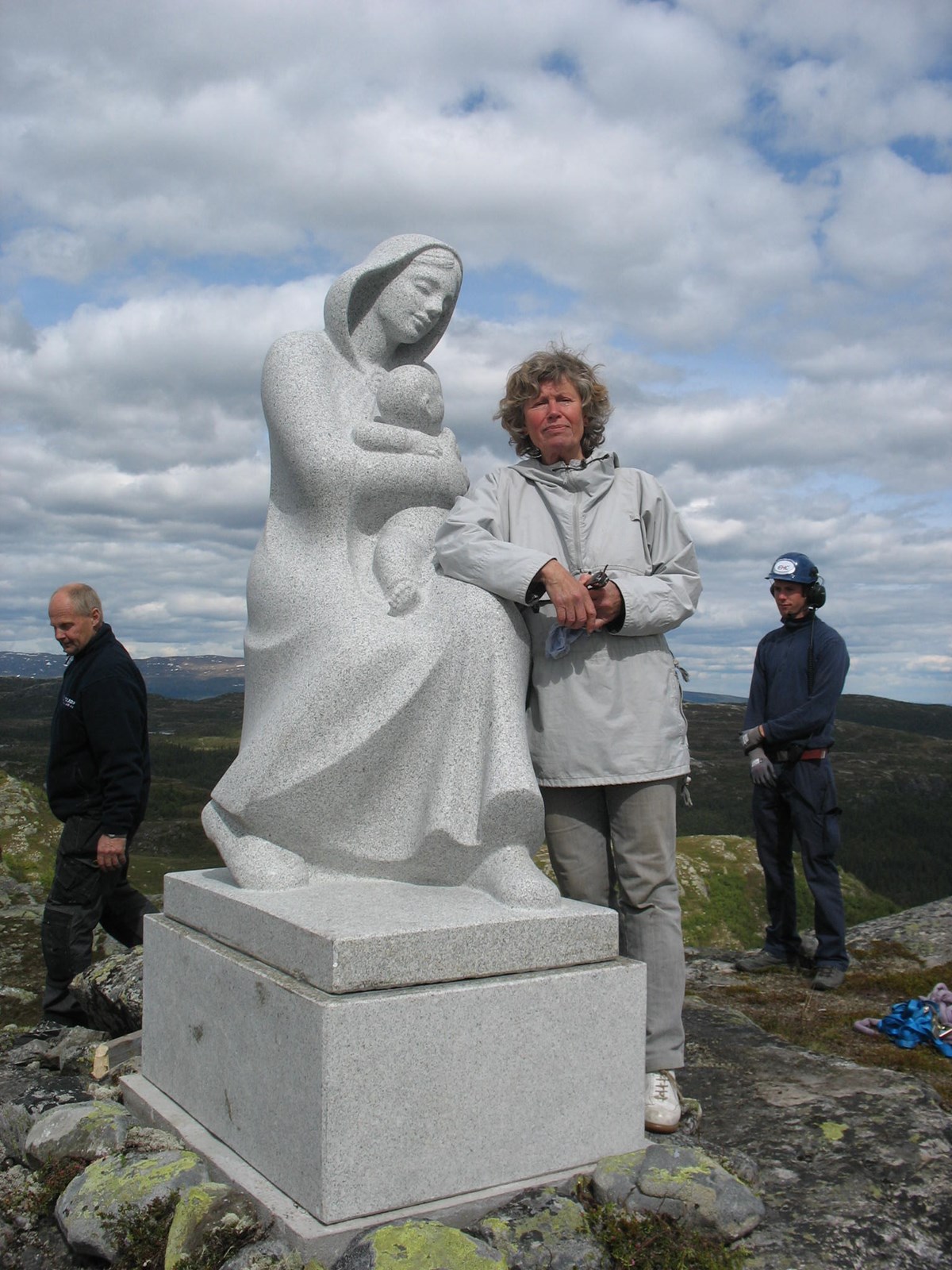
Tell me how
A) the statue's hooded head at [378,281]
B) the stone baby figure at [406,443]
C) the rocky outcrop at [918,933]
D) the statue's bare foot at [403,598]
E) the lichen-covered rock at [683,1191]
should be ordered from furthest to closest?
the rocky outcrop at [918,933]
the statue's hooded head at [378,281]
the stone baby figure at [406,443]
the statue's bare foot at [403,598]
the lichen-covered rock at [683,1191]

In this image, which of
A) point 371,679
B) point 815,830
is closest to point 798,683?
point 815,830

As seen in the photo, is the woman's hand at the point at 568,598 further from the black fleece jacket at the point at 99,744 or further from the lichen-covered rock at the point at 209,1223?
the black fleece jacket at the point at 99,744

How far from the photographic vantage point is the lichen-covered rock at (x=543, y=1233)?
2.72 metres

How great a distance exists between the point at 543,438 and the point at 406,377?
31.2 inches

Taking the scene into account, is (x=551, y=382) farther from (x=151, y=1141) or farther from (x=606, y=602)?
(x=151, y=1141)

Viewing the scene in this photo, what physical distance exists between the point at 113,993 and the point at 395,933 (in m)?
2.81

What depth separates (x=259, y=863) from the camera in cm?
376

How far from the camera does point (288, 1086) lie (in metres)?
3.00

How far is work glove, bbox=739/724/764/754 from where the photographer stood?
6523mm

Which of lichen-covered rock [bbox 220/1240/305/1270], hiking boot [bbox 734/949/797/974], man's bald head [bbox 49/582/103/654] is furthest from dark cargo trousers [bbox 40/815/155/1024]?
hiking boot [bbox 734/949/797/974]

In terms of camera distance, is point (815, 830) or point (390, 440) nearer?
point (390, 440)

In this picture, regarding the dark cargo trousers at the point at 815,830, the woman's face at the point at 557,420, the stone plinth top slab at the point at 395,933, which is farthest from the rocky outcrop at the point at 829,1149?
the woman's face at the point at 557,420

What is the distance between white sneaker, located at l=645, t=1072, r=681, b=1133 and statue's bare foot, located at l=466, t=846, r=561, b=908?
0.80m

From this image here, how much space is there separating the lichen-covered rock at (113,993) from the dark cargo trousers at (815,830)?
3.96 metres
